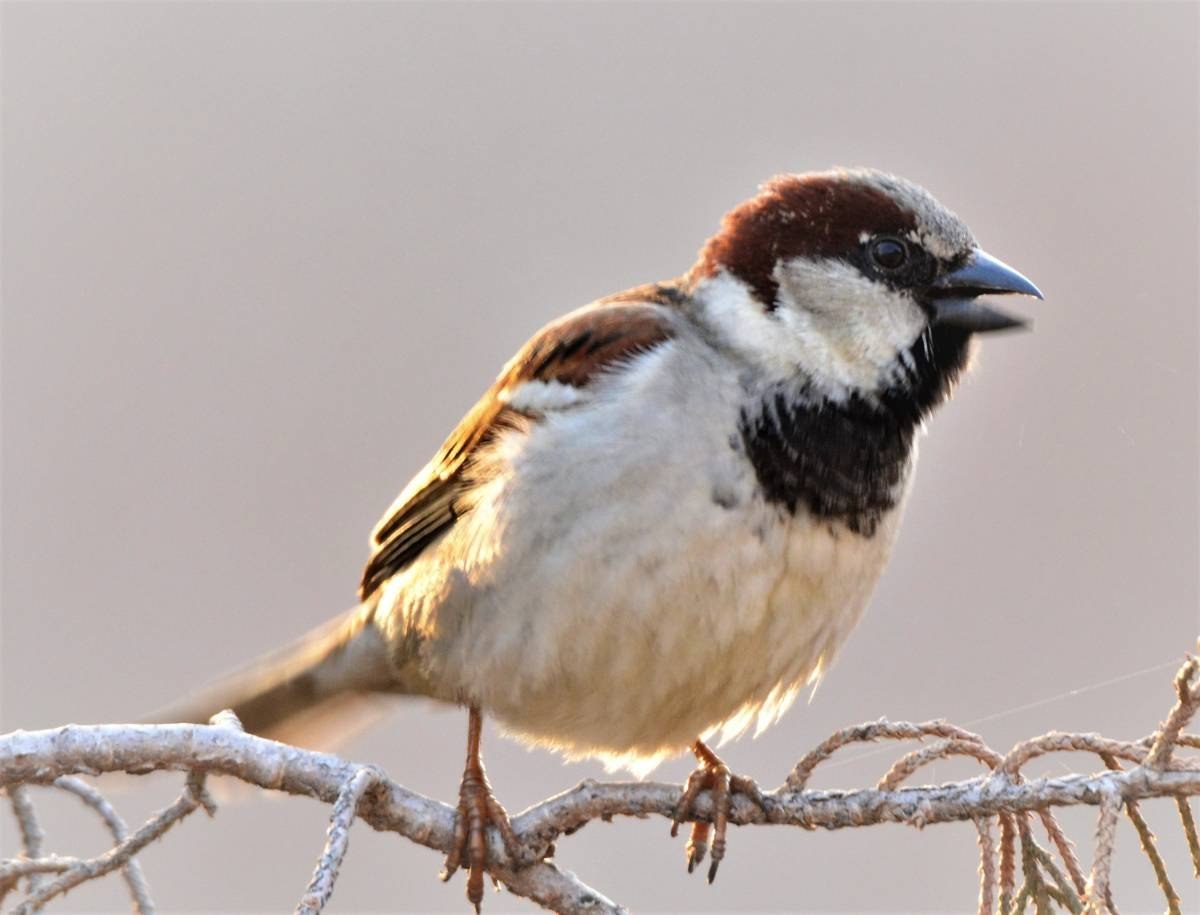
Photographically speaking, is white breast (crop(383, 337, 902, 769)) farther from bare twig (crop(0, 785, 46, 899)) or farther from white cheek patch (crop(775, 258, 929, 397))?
bare twig (crop(0, 785, 46, 899))

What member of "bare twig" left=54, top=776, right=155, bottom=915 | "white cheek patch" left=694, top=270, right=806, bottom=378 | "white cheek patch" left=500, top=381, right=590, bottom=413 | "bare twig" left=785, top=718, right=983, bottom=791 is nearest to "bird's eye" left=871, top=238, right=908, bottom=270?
"white cheek patch" left=694, top=270, right=806, bottom=378

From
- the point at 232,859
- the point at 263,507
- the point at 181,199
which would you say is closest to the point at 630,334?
the point at 232,859

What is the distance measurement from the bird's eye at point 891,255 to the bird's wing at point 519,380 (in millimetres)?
323

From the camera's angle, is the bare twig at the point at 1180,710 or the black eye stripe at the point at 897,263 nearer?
the bare twig at the point at 1180,710

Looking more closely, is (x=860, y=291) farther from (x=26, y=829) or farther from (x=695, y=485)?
(x=26, y=829)

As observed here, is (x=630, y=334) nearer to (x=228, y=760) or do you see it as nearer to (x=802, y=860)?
(x=228, y=760)

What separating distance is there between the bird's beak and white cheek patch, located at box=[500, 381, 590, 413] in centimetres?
55

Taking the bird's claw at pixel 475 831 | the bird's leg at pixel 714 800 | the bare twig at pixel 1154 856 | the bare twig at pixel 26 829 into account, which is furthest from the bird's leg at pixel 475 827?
the bare twig at pixel 1154 856

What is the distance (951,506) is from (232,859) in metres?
2.13

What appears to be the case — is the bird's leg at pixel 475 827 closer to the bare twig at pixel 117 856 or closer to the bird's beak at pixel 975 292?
the bare twig at pixel 117 856

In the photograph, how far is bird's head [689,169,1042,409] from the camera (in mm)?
2393

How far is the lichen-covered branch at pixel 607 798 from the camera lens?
4.87 ft

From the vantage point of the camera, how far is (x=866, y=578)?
2357 millimetres

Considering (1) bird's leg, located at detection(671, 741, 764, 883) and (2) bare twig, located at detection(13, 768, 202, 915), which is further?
(1) bird's leg, located at detection(671, 741, 764, 883)
